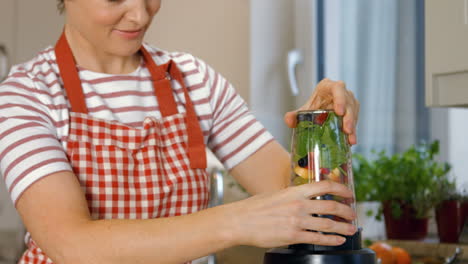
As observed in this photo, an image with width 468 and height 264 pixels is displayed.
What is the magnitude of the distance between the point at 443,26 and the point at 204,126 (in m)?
0.61

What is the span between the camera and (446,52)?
1.46 meters

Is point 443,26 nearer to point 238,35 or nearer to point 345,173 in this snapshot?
point 345,173

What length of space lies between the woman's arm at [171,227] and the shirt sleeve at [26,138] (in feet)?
0.07

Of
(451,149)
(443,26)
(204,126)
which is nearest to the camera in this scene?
(204,126)

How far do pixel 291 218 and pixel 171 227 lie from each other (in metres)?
0.17

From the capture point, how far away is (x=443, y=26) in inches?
57.6

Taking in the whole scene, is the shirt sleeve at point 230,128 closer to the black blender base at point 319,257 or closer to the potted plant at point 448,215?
the black blender base at point 319,257

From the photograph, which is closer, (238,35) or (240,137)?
(240,137)

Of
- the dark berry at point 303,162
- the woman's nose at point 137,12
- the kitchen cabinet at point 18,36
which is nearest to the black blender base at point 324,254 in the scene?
the dark berry at point 303,162

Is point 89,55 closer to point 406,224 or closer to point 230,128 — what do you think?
point 230,128

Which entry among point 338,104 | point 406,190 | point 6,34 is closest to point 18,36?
point 6,34

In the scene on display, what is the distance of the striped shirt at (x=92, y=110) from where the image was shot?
1.02m

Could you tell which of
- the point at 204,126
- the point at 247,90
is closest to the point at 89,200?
the point at 204,126

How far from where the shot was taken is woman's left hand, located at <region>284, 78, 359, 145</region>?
93cm
